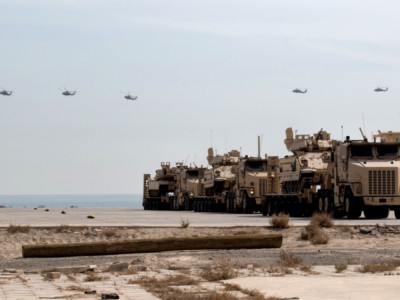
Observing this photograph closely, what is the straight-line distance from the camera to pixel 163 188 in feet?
261

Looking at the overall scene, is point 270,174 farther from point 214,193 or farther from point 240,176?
point 214,193

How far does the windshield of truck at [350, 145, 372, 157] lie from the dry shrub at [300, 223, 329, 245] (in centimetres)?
1168

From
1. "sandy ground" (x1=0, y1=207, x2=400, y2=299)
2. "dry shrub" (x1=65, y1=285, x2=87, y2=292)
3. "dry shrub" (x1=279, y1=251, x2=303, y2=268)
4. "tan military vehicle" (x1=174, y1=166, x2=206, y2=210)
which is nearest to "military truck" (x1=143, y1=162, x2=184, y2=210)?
"tan military vehicle" (x1=174, y1=166, x2=206, y2=210)

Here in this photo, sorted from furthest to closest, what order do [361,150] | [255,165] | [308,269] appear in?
[255,165], [361,150], [308,269]

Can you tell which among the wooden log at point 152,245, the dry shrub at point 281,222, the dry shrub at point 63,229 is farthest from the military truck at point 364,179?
the wooden log at point 152,245

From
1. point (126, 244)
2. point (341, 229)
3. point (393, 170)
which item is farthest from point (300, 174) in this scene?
point (126, 244)

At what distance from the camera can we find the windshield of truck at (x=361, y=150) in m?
39.2

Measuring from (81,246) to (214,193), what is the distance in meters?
40.2

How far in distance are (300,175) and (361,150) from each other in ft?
19.3

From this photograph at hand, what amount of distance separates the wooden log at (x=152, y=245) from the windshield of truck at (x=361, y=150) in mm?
16494

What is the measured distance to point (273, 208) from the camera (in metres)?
47.7

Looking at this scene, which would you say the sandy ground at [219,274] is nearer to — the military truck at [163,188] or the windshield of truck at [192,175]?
the windshield of truck at [192,175]

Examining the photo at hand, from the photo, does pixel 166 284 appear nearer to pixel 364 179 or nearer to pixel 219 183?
pixel 364 179

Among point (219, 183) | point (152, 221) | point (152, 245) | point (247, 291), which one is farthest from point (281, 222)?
point (219, 183)
